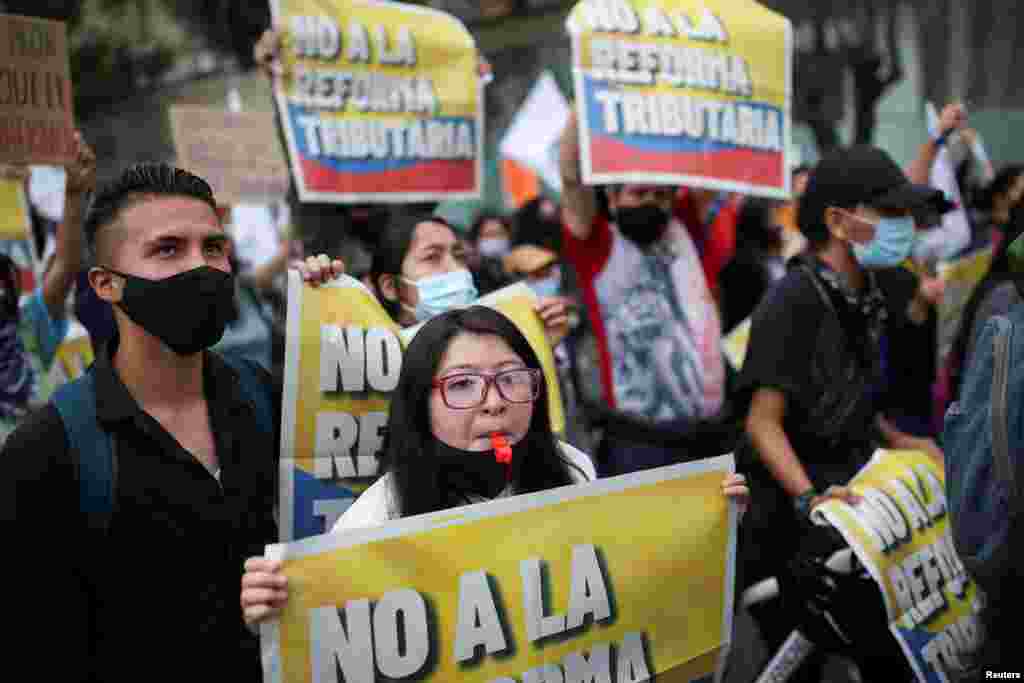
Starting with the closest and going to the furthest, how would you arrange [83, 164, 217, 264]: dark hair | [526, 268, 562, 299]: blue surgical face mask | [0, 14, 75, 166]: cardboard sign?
1. [83, 164, 217, 264]: dark hair
2. [0, 14, 75, 166]: cardboard sign
3. [526, 268, 562, 299]: blue surgical face mask

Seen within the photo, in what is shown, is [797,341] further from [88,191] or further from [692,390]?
[88,191]

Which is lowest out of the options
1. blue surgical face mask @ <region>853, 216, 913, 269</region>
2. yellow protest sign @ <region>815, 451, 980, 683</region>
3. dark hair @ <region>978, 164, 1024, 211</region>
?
yellow protest sign @ <region>815, 451, 980, 683</region>

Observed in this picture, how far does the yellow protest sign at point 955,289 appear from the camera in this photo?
5398 millimetres

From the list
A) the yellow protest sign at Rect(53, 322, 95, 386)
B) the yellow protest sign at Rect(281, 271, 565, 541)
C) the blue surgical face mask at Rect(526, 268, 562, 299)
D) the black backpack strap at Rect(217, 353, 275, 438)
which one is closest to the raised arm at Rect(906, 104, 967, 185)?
the blue surgical face mask at Rect(526, 268, 562, 299)

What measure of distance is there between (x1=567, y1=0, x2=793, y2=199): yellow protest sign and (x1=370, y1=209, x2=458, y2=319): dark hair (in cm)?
76

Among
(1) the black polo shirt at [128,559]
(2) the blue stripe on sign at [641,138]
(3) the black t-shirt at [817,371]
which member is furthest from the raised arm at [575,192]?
(1) the black polo shirt at [128,559]

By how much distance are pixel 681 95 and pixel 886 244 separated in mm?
1121

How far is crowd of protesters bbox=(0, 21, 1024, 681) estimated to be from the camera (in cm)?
229

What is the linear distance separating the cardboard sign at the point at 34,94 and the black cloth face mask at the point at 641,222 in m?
2.03

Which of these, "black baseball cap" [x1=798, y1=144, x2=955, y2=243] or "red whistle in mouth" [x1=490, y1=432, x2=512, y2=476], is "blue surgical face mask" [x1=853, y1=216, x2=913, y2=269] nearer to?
"black baseball cap" [x1=798, y1=144, x2=955, y2=243]

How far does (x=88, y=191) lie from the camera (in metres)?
3.49

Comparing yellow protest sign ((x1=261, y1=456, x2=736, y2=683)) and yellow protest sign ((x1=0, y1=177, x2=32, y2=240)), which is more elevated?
yellow protest sign ((x1=0, y1=177, x2=32, y2=240))

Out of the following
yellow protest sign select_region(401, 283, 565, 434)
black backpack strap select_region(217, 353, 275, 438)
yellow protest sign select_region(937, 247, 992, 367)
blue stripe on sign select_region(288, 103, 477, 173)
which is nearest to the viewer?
black backpack strap select_region(217, 353, 275, 438)

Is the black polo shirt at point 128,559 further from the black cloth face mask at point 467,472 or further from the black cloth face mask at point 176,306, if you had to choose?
the black cloth face mask at point 467,472
